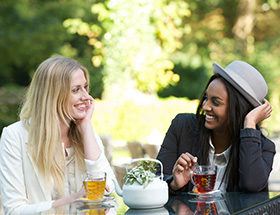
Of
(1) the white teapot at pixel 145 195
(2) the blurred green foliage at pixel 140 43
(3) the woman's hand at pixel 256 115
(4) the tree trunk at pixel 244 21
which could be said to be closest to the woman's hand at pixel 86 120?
(1) the white teapot at pixel 145 195

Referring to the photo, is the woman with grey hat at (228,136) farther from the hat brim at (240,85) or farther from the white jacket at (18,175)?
the white jacket at (18,175)

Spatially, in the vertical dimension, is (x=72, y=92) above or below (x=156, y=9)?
below

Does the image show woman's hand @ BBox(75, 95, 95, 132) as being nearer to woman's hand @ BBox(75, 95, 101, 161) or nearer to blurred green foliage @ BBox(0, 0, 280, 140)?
woman's hand @ BBox(75, 95, 101, 161)

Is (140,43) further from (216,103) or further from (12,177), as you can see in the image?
(12,177)

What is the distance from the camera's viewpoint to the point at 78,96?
8.23 feet

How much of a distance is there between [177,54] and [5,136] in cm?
1548

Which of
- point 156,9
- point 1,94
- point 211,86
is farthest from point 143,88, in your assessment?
point 211,86

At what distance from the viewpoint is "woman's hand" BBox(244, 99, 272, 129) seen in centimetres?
251

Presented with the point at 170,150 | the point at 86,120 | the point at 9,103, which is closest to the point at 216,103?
the point at 170,150

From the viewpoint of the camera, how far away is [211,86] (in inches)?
102

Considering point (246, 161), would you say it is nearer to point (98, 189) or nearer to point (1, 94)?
point (98, 189)

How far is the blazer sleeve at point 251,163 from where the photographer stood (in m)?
2.43

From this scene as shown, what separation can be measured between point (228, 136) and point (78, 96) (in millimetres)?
773

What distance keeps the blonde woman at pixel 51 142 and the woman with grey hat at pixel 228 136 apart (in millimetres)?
399
